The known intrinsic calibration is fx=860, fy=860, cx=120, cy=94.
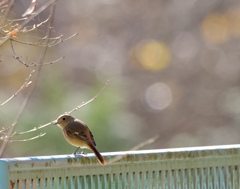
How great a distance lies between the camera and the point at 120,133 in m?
11.1

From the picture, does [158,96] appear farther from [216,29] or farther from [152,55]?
[216,29]

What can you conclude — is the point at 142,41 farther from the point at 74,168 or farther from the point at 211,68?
the point at 74,168

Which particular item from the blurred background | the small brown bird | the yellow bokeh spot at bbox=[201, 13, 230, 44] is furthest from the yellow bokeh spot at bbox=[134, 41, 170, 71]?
the small brown bird

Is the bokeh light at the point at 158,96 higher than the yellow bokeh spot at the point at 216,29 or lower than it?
lower

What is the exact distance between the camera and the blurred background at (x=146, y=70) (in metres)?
11.5

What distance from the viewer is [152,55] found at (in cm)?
1317

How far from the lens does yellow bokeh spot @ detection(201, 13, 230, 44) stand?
13516mm

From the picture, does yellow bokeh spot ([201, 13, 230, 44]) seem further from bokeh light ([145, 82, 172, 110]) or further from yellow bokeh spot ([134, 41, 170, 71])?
bokeh light ([145, 82, 172, 110])

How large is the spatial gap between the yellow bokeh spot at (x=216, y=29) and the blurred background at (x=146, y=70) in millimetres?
16

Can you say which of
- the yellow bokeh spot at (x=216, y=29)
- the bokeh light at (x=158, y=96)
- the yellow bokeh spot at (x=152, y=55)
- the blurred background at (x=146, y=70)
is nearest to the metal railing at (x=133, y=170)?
the blurred background at (x=146, y=70)

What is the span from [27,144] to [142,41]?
3974mm

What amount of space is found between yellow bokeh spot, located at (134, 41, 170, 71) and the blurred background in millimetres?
15

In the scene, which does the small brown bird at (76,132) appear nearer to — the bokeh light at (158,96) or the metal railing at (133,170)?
the metal railing at (133,170)

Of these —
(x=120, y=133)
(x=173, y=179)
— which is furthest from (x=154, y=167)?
(x=120, y=133)
